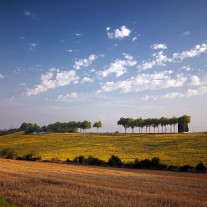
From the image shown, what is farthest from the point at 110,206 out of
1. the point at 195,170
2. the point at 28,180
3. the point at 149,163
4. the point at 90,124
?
the point at 90,124

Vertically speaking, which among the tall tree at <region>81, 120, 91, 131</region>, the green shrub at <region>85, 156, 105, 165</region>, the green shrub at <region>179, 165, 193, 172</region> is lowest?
the green shrub at <region>85, 156, 105, 165</region>

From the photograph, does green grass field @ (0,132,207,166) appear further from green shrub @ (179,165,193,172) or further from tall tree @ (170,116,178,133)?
tall tree @ (170,116,178,133)

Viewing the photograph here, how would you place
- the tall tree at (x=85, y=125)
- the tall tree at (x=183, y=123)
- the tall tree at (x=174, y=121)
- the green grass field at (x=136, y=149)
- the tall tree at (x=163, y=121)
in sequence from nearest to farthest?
the green grass field at (x=136, y=149) → the tall tree at (x=183, y=123) → the tall tree at (x=174, y=121) → the tall tree at (x=163, y=121) → the tall tree at (x=85, y=125)

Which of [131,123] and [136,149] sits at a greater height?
[131,123]

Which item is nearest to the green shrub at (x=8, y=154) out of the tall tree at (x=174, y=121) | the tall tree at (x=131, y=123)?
the tall tree at (x=174, y=121)

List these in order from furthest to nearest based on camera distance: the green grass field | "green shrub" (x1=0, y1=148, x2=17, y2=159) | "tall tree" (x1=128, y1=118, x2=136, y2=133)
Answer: "tall tree" (x1=128, y1=118, x2=136, y2=133), "green shrub" (x1=0, y1=148, x2=17, y2=159), the green grass field

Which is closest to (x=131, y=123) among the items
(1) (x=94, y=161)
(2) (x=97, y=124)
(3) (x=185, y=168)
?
(2) (x=97, y=124)

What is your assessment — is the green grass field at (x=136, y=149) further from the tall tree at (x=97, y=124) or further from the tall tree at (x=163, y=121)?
the tall tree at (x=97, y=124)

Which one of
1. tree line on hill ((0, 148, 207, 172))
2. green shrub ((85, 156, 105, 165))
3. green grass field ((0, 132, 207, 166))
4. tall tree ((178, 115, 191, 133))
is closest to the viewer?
tree line on hill ((0, 148, 207, 172))

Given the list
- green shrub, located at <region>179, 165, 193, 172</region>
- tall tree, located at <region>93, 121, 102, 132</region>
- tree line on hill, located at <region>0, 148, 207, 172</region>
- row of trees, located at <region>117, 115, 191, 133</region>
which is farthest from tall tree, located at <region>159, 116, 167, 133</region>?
green shrub, located at <region>179, 165, 193, 172</region>

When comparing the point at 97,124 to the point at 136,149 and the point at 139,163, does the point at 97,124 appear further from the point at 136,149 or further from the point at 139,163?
the point at 139,163

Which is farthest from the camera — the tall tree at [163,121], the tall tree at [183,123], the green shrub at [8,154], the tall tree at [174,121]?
Result: the tall tree at [163,121]

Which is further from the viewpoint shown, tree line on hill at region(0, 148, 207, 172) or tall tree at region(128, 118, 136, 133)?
tall tree at region(128, 118, 136, 133)

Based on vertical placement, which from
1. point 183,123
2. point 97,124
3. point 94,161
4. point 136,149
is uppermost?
point 183,123
